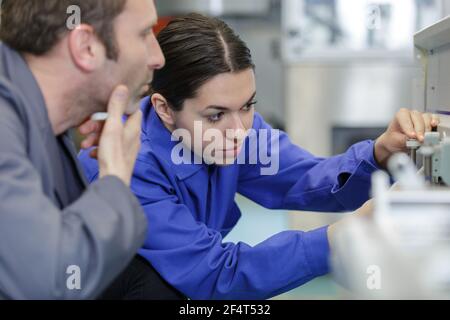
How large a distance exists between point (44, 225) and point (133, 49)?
31cm

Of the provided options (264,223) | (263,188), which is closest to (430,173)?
(263,188)

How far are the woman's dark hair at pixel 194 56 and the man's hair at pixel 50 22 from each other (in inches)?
10.8

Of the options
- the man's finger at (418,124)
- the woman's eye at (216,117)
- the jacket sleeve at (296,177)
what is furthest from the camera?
the jacket sleeve at (296,177)

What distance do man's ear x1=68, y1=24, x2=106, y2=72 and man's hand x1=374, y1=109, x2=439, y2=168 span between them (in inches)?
20.1

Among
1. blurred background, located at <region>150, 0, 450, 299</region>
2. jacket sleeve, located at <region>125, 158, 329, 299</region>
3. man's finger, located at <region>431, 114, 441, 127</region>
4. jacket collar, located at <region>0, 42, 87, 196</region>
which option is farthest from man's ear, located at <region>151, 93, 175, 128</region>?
blurred background, located at <region>150, 0, 450, 299</region>

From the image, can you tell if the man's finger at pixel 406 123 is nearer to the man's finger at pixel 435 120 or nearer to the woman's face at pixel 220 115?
the man's finger at pixel 435 120

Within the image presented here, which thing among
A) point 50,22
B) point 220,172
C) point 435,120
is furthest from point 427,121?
point 50,22

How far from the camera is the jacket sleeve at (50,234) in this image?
28.6 inches

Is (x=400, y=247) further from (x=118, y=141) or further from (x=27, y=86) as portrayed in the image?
(x=27, y=86)

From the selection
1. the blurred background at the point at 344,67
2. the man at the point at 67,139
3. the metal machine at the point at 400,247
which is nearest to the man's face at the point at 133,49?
the man at the point at 67,139

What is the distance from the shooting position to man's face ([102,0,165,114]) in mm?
918
